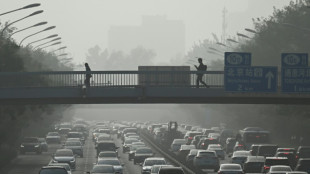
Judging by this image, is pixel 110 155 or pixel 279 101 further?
pixel 110 155

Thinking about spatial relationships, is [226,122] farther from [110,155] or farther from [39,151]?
[110,155]

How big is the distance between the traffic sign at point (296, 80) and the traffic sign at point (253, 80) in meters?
0.51

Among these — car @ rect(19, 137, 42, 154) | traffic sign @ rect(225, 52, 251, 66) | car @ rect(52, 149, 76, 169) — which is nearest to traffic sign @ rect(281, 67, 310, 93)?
traffic sign @ rect(225, 52, 251, 66)

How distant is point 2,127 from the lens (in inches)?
3214

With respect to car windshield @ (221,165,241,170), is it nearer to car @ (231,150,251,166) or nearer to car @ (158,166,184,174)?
car @ (158,166,184,174)

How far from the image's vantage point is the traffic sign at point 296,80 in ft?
185

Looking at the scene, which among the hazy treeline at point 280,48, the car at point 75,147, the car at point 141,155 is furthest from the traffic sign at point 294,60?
the hazy treeline at point 280,48

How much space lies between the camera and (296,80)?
2233 inches

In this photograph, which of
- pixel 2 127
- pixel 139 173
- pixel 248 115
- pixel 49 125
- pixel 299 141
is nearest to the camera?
pixel 139 173

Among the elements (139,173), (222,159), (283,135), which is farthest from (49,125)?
(139,173)

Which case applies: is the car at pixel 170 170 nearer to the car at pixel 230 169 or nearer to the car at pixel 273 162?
the car at pixel 230 169

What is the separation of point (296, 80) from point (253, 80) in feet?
7.56

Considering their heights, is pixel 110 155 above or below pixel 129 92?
below

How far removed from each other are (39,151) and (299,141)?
27.2m
